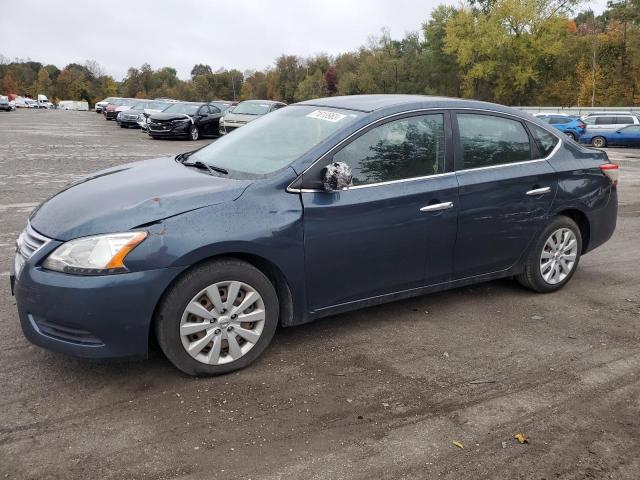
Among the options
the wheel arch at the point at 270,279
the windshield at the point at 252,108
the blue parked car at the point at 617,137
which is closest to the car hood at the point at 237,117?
the windshield at the point at 252,108

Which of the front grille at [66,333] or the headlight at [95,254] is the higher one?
the headlight at [95,254]

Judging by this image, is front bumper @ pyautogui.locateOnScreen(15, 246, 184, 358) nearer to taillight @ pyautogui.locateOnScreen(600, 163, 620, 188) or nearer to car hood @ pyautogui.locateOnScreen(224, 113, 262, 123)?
taillight @ pyautogui.locateOnScreen(600, 163, 620, 188)

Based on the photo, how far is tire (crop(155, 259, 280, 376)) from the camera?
3420 millimetres

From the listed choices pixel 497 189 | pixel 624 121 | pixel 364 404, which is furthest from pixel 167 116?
pixel 364 404

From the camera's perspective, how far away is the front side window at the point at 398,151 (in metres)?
4.09

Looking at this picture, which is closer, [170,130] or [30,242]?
[30,242]

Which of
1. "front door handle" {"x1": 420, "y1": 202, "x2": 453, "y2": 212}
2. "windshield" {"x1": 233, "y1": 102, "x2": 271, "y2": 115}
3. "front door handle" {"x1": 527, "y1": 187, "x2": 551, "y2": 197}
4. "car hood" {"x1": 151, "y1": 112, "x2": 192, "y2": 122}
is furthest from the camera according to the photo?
"car hood" {"x1": 151, "y1": 112, "x2": 192, "y2": 122}

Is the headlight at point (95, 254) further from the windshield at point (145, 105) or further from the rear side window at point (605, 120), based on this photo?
the windshield at point (145, 105)

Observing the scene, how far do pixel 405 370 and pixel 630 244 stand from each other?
479 centimetres

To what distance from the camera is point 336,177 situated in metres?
3.80

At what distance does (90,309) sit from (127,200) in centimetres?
73

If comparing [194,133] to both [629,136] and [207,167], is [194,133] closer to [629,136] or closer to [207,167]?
[629,136]

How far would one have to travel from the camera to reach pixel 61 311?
324cm

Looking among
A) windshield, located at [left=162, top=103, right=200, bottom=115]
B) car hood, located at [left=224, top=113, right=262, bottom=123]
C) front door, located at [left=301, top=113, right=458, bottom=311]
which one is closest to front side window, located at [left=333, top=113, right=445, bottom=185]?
front door, located at [left=301, top=113, right=458, bottom=311]
